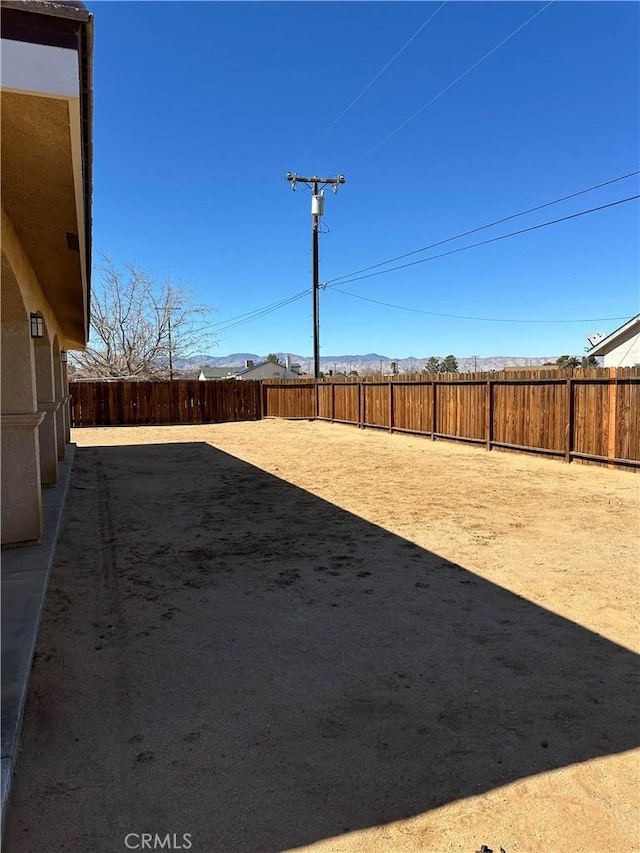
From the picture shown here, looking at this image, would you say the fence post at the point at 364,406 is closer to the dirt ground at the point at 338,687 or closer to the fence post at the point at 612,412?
the fence post at the point at 612,412

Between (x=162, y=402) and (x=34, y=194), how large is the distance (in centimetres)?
1898

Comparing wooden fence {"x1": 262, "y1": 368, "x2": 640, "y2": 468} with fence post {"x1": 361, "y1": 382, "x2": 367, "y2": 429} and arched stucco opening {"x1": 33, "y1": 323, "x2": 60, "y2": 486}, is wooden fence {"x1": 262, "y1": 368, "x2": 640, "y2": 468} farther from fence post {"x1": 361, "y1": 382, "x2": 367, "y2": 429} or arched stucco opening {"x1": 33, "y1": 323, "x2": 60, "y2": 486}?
arched stucco opening {"x1": 33, "y1": 323, "x2": 60, "y2": 486}

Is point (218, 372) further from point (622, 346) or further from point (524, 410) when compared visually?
point (524, 410)

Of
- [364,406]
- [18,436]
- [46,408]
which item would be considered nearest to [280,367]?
[364,406]

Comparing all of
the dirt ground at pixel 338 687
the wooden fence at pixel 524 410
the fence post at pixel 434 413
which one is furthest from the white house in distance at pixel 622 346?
the dirt ground at pixel 338 687

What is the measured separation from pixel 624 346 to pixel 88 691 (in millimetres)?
27248

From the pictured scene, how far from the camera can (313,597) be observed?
3.95 metres

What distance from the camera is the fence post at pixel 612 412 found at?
880 centimetres

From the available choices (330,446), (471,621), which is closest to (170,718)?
(471,621)

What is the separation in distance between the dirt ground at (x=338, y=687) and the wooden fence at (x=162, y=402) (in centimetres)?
1564

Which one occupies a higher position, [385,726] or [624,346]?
[624,346]

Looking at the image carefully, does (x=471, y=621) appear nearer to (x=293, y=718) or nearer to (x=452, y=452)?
(x=293, y=718)

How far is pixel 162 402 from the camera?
21594 mm

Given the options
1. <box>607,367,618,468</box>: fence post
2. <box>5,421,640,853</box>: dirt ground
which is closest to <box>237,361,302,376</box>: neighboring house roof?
<box>607,367,618,468</box>: fence post
